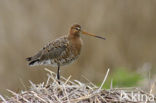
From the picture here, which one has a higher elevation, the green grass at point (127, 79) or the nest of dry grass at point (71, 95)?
the green grass at point (127, 79)

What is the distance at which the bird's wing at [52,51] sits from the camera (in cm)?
879

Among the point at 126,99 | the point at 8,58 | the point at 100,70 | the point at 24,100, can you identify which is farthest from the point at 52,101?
the point at 100,70

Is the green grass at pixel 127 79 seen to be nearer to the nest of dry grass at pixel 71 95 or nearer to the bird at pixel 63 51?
the bird at pixel 63 51

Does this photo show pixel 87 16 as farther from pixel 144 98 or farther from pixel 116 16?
pixel 144 98

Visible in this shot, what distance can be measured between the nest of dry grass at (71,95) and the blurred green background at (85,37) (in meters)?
4.60

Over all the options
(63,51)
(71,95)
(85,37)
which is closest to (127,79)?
(63,51)

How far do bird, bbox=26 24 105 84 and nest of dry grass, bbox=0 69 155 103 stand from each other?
7.30ft

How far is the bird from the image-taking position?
8.66 meters

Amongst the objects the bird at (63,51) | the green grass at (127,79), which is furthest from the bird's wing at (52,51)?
the green grass at (127,79)

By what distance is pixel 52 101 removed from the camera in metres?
5.82

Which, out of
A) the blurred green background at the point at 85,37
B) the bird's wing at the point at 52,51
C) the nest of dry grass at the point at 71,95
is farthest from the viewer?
the blurred green background at the point at 85,37

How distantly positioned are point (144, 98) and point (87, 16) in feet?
23.6

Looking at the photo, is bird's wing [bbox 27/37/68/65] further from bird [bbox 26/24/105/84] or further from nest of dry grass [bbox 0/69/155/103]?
nest of dry grass [bbox 0/69/155/103]

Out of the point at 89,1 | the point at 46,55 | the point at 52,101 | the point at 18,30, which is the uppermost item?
the point at 89,1
